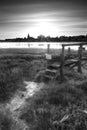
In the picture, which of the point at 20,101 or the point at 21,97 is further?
the point at 21,97

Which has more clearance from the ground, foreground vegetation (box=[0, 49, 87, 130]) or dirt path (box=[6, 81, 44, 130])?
foreground vegetation (box=[0, 49, 87, 130])

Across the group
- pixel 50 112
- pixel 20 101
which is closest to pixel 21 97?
pixel 20 101

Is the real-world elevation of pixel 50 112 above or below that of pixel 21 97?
above

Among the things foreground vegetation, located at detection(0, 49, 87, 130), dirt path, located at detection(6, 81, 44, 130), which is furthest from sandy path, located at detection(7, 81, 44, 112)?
foreground vegetation, located at detection(0, 49, 87, 130)

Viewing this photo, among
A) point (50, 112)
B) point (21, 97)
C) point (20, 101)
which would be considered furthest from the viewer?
point (21, 97)

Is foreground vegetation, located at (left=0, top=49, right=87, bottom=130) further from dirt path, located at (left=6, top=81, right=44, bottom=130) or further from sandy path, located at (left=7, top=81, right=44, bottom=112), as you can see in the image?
sandy path, located at (left=7, top=81, right=44, bottom=112)

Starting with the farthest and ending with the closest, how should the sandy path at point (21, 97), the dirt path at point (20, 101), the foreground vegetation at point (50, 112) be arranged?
the sandy path at point (21, 97) → the dirt path at point (20, 101) → the foreground vegetation at point (50, 112)

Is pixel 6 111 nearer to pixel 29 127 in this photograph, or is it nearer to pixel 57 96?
pixel 29 127

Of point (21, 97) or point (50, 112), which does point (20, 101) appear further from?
point (50, 112)

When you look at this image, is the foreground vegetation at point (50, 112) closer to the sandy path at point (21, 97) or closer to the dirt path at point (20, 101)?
the dirt path at point (20, 101)

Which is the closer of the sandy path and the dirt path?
the dirt path

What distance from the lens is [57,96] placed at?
833 cm

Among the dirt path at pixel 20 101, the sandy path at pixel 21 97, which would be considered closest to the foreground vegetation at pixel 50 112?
the dirt path at pixel 20 101

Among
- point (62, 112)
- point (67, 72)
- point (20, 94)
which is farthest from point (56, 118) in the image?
point (67, 72)
